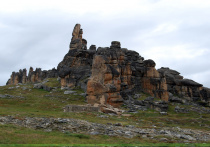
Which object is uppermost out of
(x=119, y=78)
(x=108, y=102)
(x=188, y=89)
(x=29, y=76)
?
(x=29, y=76)

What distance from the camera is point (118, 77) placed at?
60438mm

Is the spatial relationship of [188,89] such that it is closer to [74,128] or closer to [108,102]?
[108,102]

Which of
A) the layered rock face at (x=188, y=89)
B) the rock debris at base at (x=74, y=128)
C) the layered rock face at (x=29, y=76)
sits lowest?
the rock debris at base at (x=74, y=128)

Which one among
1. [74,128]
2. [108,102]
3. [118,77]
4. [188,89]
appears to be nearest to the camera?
[74,128]

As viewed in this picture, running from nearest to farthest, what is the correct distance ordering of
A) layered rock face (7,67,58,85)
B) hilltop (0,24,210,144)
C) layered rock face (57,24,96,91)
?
hilltop (0,24,210,144), layered rock face (57,24,96,91), layered rock face (7,67,58,85)

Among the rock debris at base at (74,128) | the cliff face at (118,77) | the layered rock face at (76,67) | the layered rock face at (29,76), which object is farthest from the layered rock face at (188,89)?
the layered rock face at (29,76)

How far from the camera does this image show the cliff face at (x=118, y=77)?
56.4 metres

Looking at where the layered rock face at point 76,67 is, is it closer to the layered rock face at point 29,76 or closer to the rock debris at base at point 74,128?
the layered rock face at point 29,76

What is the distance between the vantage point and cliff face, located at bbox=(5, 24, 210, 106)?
2221 inches

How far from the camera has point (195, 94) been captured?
85938mm

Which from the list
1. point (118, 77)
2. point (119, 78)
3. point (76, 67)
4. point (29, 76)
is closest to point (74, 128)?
point (118, 77)

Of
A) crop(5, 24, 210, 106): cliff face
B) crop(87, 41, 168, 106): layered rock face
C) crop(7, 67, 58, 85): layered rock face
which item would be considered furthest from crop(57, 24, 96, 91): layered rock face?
crop(7, 67, 58, 85): layered rock face

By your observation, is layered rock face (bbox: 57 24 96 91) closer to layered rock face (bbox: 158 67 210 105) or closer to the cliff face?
the cliff face

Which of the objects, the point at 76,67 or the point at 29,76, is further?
the point at 29,76
